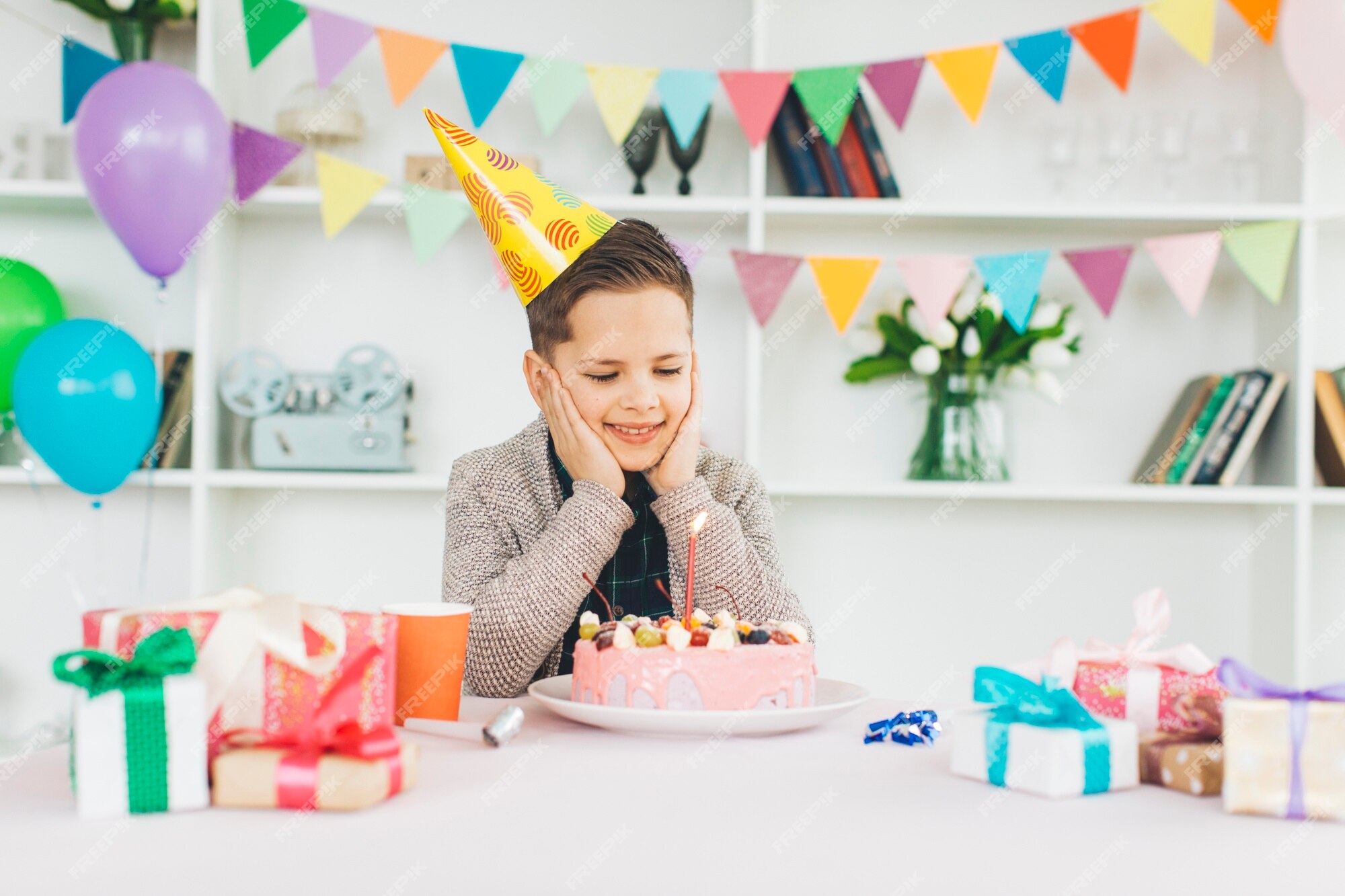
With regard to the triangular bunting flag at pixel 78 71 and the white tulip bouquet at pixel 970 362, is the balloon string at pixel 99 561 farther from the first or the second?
the white tulip bouquet at pixel 970 362

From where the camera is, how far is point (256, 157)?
87.5 inches

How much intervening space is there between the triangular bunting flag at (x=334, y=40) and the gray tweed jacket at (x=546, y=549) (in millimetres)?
1100

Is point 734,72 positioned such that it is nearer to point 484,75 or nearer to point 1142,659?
point 484,75

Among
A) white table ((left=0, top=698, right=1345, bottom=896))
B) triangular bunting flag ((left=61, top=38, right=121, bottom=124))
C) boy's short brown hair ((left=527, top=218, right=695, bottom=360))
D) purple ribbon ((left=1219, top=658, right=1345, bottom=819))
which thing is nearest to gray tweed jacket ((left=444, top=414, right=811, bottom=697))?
boy's short brown hair ((left=527, top=218, right=695, bottom=360))

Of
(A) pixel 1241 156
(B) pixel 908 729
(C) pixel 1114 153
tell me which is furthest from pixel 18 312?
(A) pixel 1241 156

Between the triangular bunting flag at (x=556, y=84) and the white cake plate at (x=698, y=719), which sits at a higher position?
the triangular bunting flag at (x=556, y=84)

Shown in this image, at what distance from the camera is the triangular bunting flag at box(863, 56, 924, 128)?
222 centimetres

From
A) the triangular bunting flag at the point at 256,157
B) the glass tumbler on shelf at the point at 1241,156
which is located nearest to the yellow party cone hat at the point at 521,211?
the triangular bunting flag at the point at 256,157

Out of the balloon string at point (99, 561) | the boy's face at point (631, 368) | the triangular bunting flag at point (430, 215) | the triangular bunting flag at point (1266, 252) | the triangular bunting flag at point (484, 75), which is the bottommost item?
the balloon string at point (99, 561)

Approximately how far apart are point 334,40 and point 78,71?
1.71ft

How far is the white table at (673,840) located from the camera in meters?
0.50

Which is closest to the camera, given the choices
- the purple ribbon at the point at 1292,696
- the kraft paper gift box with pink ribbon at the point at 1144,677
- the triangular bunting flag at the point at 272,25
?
the purple ribbon at the point at 1292,696

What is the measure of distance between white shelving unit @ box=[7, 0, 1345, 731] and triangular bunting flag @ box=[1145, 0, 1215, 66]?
333 millimetres

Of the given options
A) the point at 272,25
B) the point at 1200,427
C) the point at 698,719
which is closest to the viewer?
the point at 698,719
